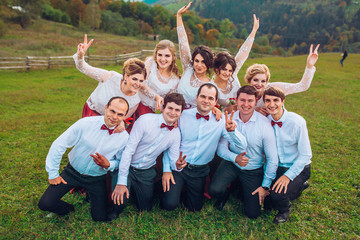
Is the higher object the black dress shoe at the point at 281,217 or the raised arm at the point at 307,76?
the raised arm at the point at 307,76

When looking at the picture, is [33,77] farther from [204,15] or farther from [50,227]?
[204,15]

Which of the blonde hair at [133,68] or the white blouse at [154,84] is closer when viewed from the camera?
the blonde hair at [133,68]

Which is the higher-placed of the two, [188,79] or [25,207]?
[188,79]

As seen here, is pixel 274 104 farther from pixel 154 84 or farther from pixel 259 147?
pixel 154 84

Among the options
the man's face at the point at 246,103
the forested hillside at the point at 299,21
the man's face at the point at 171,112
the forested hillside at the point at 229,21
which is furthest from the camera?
the forested hillside at the point at 299,21

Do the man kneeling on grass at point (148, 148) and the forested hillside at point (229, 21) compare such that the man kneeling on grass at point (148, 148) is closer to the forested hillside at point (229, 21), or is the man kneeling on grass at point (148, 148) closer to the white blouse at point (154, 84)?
the white blouse at point (154, 84)

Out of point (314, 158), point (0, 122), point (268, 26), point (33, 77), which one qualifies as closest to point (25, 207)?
point (0, 122)

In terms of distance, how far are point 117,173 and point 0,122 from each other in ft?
20.3

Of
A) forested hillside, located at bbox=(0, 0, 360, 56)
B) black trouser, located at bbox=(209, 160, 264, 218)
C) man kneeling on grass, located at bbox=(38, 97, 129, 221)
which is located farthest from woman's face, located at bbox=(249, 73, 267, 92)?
forested hillside, located at bbox=(0, 0, 360, 56)

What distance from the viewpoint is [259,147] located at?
154 inches

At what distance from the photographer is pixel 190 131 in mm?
4016

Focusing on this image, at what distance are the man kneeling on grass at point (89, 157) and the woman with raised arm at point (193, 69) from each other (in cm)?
146

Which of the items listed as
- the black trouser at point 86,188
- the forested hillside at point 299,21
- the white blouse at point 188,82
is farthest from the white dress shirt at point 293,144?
the forested hillside at point 299,21

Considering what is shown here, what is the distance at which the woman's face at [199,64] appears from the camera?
14.5ft
